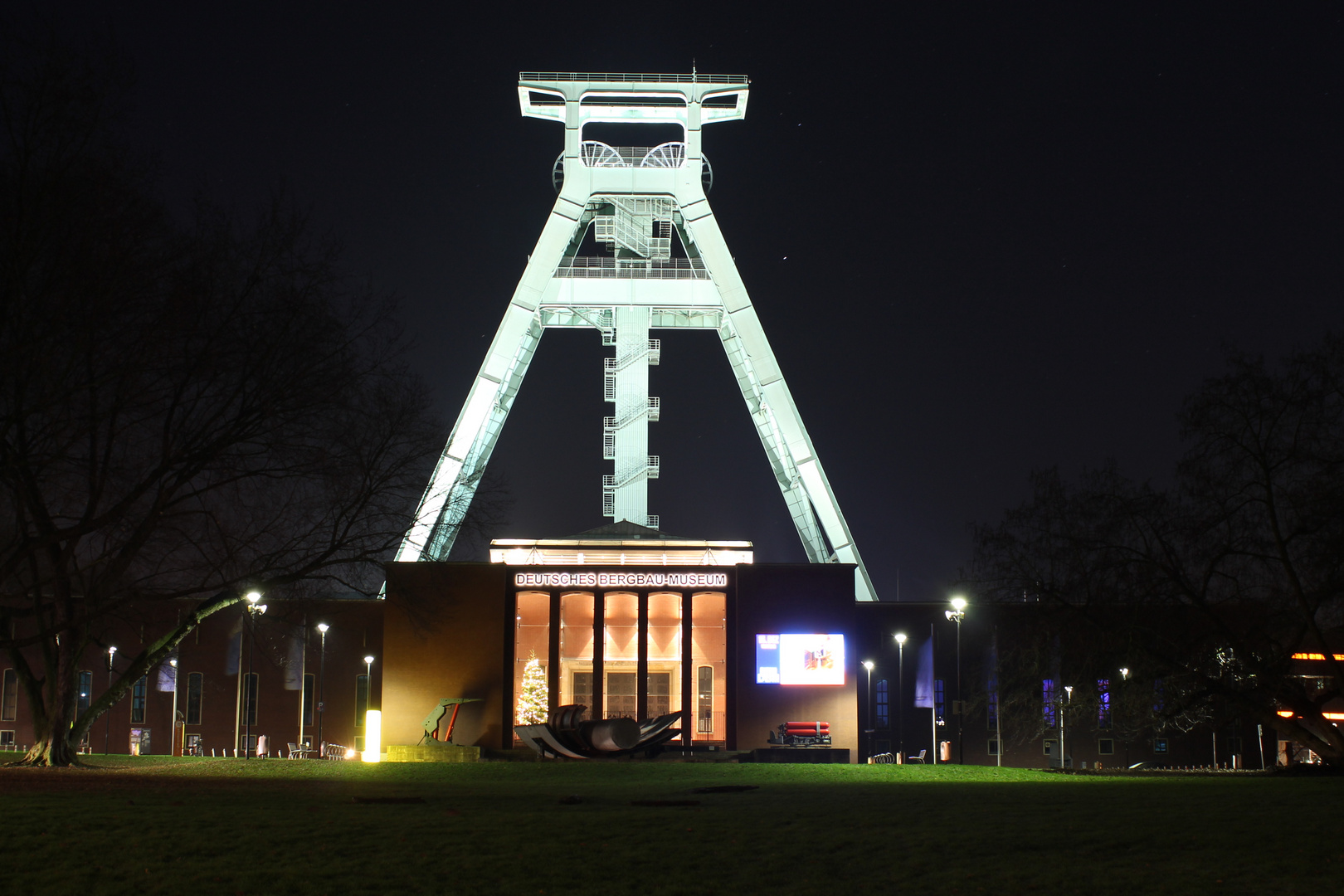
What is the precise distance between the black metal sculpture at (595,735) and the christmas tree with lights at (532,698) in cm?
615

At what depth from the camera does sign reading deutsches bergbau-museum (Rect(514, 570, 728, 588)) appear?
1453 inches

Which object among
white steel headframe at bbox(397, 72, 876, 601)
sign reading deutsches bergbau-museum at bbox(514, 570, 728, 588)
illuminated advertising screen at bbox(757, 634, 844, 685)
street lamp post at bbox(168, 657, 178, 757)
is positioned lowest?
street lamp post at bbox(168, 657, 178, 757)

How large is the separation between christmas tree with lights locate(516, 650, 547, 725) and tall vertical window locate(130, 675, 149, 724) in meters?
14.8

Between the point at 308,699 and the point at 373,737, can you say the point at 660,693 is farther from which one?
the point at 373,737

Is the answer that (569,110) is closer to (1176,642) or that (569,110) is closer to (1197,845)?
(1176,642)

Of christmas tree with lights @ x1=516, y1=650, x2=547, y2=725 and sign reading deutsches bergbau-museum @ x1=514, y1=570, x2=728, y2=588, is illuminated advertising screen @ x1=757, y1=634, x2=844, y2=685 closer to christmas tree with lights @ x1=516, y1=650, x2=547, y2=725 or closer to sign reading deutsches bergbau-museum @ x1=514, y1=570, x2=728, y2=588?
sign reading deutsches bergbau-museum @ x1=514, y1=570, x2=728, y2=588

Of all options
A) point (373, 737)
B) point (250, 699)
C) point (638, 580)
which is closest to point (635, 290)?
point (638, 580)

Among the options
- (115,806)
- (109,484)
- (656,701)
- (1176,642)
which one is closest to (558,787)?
Result: (115,806)

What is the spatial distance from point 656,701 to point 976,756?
11.1 meters

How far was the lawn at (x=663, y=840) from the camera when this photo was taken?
28.8ft

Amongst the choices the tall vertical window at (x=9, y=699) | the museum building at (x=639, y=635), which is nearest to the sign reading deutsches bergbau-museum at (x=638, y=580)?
the museum building at (x=639, y=635)

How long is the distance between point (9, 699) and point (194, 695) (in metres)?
6.16

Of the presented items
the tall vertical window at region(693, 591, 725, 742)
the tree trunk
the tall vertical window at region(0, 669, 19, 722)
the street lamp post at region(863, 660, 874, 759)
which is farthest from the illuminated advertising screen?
the tall vertical window at region(0, 669, 19, 722)

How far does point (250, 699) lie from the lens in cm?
4281
